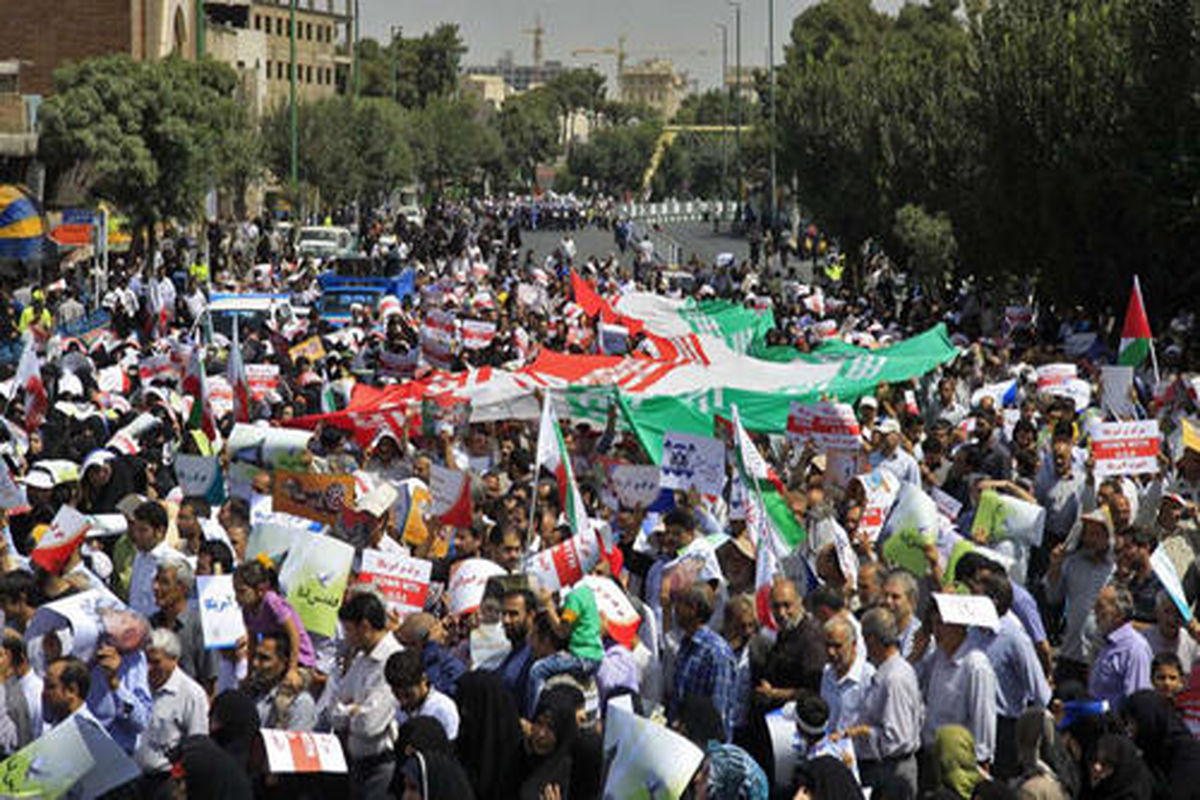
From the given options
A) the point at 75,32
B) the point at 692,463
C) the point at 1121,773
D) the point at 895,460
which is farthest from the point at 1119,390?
the point at 75,32

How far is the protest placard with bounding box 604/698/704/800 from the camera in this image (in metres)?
7.70

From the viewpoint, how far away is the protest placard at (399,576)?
10.8 metres

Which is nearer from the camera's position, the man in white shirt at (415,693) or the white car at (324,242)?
the man in white shirt at (415,693)

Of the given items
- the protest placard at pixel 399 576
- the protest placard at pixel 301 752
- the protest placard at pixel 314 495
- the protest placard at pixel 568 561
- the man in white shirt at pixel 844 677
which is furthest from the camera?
the protest placard at pixel 314 495

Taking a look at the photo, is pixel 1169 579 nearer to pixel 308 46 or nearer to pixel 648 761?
pixel 648 761

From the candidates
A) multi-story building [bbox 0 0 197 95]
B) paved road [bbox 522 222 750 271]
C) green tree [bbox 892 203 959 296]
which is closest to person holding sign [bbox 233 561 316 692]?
green tree [bbox 892 203 959 296]

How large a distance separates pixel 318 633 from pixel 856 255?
39.3 meters

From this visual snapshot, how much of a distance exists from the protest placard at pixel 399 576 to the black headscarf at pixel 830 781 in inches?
121

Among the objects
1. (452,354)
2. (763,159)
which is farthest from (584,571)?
(763,159)

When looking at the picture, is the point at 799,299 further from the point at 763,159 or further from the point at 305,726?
the point at 763,159

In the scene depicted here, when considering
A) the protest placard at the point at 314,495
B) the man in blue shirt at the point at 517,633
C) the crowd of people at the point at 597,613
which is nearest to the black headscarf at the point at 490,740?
the crowd of people at the point at 597,613

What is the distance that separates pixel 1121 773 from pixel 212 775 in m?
3.15

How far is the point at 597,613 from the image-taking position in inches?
373

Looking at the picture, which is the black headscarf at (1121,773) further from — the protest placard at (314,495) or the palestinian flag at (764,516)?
the protest placard at (314,495)
